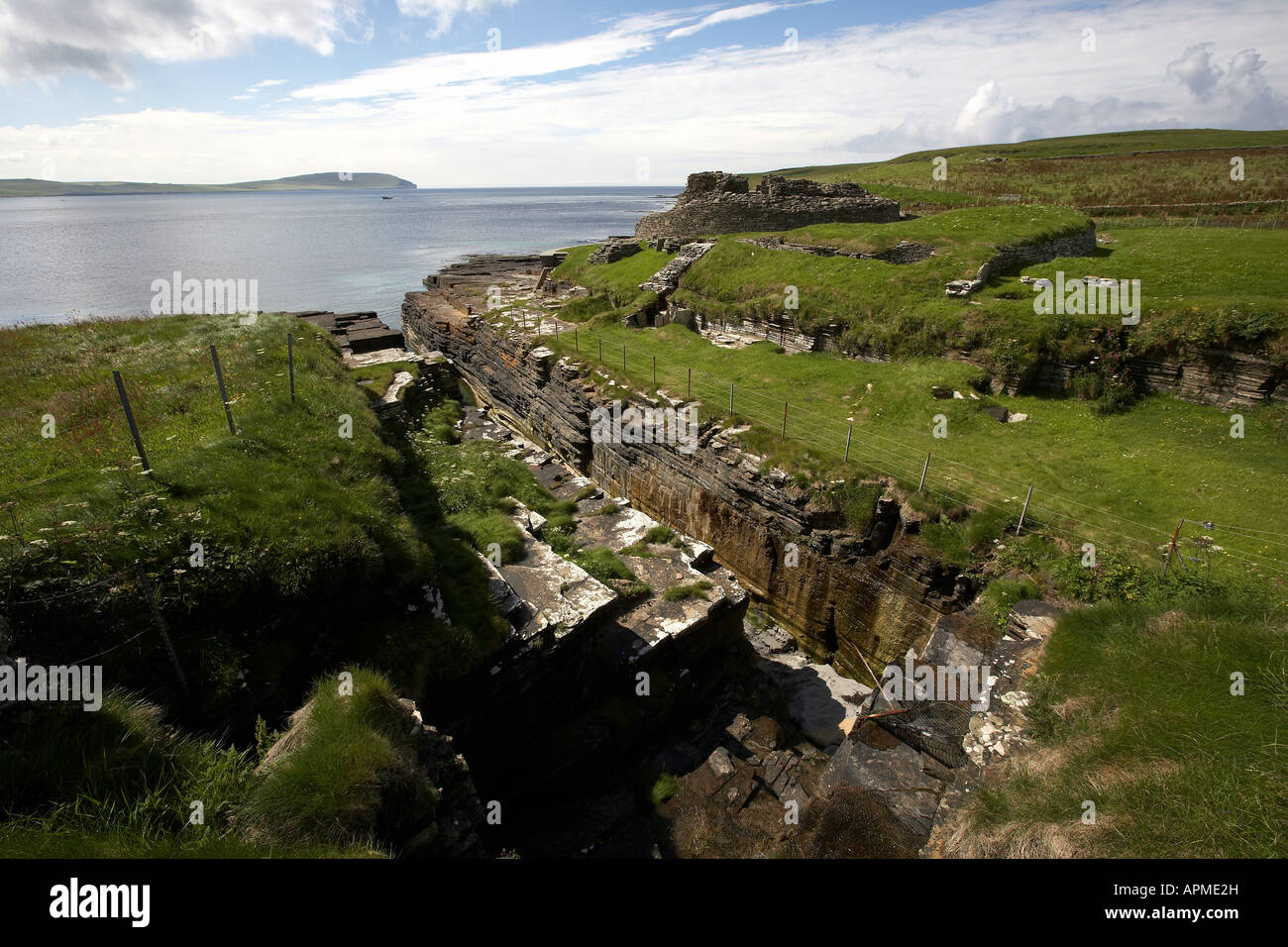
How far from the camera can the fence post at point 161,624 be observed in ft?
18.9

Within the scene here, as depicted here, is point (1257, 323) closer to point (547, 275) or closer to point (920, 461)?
point (920, 461)

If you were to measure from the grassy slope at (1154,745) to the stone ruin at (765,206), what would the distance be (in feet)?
92.2

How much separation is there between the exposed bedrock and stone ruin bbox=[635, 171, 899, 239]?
16.3 meters

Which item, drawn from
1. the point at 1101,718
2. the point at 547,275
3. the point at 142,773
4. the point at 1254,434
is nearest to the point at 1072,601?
the point at 1101,718

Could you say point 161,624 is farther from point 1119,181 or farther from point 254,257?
point 254,257

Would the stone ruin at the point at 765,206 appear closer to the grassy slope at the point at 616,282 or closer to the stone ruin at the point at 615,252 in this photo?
the stone ruin at the point at 615,252

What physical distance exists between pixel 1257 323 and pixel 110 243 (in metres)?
124

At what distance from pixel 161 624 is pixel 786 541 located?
12.2 meters

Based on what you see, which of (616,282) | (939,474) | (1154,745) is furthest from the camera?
(616,282)

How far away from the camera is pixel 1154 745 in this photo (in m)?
6.11

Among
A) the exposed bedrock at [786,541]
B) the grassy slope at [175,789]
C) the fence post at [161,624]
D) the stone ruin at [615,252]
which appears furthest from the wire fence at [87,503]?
the stone ruin at [615,252]

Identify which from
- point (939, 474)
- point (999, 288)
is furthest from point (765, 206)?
point (939, 474)

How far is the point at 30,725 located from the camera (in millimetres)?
4785

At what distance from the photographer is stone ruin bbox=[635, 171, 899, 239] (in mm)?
31375
